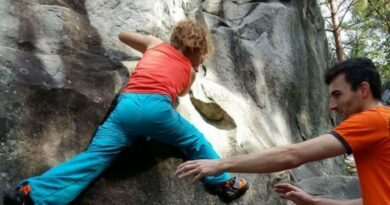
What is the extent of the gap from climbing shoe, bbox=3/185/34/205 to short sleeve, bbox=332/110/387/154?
232cm

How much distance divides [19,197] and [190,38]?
6.85 feet

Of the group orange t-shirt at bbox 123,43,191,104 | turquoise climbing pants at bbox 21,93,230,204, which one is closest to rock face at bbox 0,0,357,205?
turquoise climbing pants at bbox 21,93,230,204

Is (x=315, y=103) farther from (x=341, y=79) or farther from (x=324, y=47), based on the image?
(x=341, y=79)

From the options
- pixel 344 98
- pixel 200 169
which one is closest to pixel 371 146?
pixel 344 98

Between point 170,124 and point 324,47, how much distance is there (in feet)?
25.9

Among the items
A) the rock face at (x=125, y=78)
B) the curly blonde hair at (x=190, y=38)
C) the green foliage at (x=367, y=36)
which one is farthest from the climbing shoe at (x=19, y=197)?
the green foliage at (x=367, y=36)

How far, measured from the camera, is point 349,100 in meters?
3.23

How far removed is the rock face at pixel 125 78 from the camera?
4359 mm

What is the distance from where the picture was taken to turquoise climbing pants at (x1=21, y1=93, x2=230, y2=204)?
3.90m

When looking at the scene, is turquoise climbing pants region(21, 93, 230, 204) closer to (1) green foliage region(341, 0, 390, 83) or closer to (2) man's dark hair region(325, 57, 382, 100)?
(2) man's dark hair region(325, 57, 382, 100)

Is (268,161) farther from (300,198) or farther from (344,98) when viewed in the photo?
(300,198)

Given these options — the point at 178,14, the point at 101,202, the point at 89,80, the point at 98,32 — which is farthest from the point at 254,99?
the point at 101,202

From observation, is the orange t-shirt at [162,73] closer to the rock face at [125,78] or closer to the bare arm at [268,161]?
the rock face at [125,78]

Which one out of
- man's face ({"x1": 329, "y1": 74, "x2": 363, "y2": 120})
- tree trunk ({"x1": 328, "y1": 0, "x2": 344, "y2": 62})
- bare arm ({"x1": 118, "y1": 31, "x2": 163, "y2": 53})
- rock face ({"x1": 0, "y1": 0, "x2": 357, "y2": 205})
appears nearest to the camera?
man's face ({"x1": 329, "y1": 74, "x2": 363, "y2": 120})
